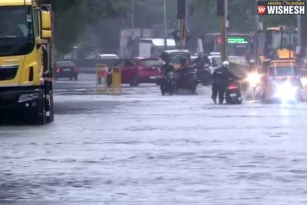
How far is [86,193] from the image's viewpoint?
13.3m

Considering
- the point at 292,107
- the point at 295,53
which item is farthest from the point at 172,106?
the point at 295,53

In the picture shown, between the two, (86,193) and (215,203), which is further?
(86,193)

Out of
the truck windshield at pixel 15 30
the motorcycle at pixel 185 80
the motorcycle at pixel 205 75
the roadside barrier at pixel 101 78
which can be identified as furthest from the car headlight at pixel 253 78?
the truck windshield at pixel 15 30

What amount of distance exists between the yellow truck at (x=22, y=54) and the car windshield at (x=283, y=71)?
1891cm

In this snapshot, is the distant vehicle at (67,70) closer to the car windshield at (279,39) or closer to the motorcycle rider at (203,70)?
the car windshield at (279,39)

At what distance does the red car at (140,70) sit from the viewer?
60156 millimetres

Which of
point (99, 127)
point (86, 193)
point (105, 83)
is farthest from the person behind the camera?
point (105, 83)

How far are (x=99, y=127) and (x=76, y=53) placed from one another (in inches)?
3910

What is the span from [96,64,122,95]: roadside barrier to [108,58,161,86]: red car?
9.56 feet

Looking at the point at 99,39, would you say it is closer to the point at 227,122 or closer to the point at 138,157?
the point at 227,122

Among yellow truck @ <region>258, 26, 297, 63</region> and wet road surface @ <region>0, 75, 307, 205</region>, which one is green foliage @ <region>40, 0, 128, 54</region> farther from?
wet road surface @ <region>0, 75, 307, 205</region>

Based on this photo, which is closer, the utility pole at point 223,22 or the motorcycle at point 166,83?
the motorcycle at point 166,83

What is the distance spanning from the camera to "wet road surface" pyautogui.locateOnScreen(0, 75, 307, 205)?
13.1 metres

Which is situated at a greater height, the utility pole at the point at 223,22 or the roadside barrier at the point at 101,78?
the utility pole at the point at 223,22
